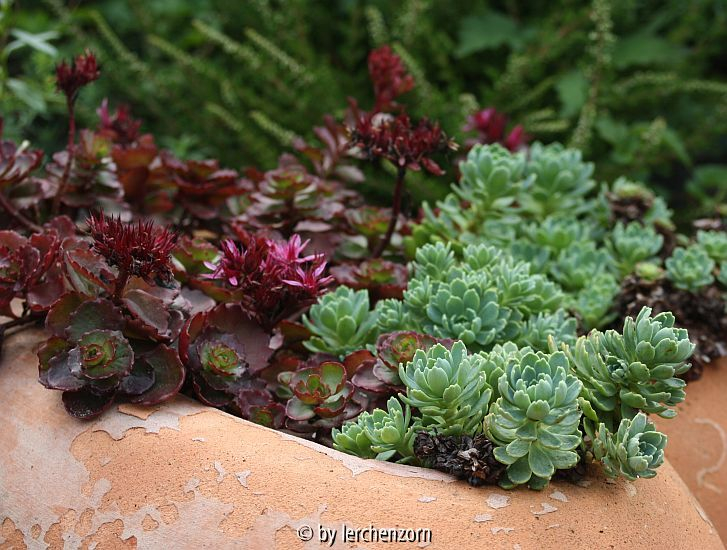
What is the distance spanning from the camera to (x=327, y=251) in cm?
171

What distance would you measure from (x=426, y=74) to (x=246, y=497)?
2.39 metres

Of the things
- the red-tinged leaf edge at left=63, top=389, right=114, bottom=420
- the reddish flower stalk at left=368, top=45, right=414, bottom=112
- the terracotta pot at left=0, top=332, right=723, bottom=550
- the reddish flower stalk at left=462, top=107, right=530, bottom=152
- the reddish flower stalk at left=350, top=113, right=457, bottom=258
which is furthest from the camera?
the reddish flower stalk at left=462, top=107, right=530, bottom=152

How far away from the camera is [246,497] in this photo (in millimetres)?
1111

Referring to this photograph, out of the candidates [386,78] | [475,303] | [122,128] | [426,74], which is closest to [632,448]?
[475,303]

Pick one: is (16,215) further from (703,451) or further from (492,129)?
(703,451)

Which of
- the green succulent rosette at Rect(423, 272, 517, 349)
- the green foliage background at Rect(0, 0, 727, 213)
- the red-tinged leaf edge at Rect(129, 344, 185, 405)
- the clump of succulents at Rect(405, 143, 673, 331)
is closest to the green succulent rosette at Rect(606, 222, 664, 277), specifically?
the clump of succulents at Rect(405, 143, 673, 331)

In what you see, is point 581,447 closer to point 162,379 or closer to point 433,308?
point 433,308

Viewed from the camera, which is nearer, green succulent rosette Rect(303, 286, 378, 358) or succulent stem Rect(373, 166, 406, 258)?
green succulent rosette Rect(303, 286, 378, 358)

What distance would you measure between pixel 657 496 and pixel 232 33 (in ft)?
9.30

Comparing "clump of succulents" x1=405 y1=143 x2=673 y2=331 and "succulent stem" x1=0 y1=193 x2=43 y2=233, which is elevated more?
"clump of succulents" x1=405 y1=143 x2=673 y2=331

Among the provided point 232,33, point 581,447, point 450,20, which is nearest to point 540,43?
point 450,20

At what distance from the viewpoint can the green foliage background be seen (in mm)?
2730

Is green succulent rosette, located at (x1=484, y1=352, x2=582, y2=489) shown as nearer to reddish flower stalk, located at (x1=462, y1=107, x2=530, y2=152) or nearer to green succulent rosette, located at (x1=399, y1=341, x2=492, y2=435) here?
green succulent rosette, located at (x1=399, y1=341, x2=492, y2=435)

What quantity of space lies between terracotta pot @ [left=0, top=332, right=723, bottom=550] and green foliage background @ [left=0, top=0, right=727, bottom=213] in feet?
4.71
